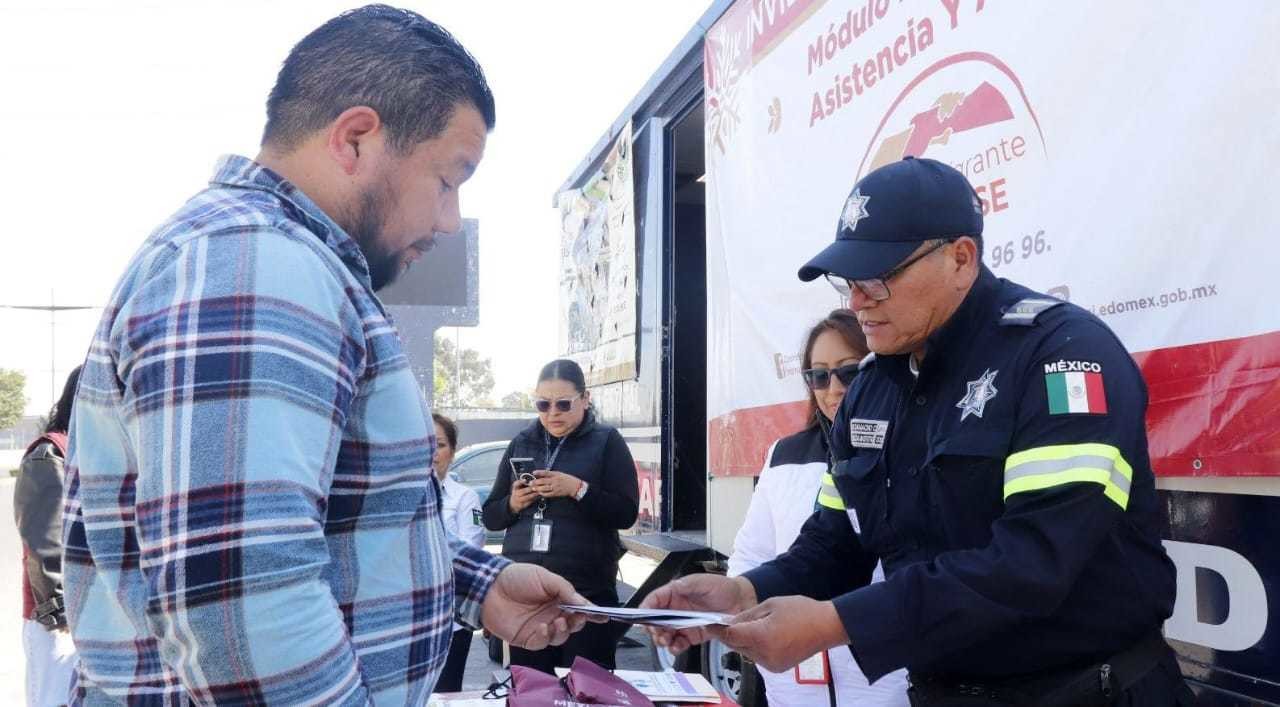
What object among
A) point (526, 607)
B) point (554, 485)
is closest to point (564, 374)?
point (554, 485)

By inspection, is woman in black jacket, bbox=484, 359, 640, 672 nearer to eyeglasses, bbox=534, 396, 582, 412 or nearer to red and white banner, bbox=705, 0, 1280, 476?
eyeglasses, bbox=534, 396, 582, 412

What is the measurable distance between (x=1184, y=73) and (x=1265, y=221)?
1.13ft

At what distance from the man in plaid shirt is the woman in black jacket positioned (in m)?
3.05

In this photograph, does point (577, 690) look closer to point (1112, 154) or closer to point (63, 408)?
point (1112, 154)

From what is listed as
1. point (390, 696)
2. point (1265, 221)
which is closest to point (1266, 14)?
point (1265, 221)

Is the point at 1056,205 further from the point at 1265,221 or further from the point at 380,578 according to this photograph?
the point at 380,578

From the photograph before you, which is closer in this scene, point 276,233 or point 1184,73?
point 276,233

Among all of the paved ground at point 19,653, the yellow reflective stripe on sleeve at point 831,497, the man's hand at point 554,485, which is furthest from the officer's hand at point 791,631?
the paved ground at point 19,653

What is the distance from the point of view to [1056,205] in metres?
2.19

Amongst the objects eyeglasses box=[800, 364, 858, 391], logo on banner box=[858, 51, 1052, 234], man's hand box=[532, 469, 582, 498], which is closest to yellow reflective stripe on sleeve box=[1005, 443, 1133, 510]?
logo on banner box=[858, 51, 1052, 234]

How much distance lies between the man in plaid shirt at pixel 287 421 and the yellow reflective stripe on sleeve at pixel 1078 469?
928mm

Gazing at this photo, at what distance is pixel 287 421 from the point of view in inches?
39.9

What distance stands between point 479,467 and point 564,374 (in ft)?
25.0

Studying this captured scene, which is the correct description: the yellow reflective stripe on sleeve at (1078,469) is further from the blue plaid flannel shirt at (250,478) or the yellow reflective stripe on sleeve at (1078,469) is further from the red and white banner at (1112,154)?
the blue plaid flannel shirt at (250,478)
